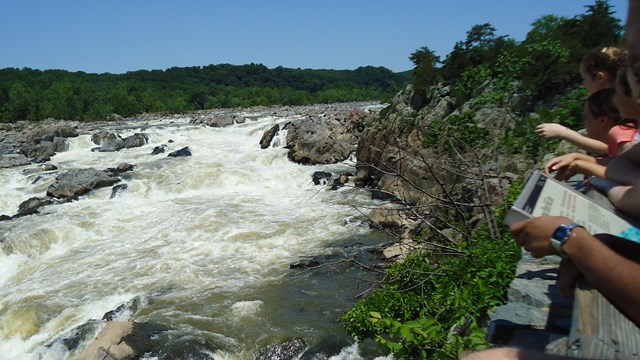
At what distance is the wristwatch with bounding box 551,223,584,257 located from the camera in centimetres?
155

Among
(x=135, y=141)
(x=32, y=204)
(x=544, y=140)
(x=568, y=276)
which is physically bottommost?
(x=32, y=204)

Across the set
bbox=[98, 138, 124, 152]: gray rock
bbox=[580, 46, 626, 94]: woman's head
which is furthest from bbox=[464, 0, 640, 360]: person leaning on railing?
bbox=[98, 138, 124, 152]: gray rock

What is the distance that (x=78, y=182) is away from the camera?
17.1 metres

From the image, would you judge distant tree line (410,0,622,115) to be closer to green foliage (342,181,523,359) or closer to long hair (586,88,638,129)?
green foliage (342,181,523,359)

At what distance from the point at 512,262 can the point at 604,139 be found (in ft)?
4.41

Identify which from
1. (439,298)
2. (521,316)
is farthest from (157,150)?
(521,316)

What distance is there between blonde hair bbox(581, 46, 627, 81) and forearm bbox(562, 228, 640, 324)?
8.08 ft

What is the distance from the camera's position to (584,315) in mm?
1464

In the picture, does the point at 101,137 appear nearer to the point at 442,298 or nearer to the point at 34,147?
→ the point at 34,147

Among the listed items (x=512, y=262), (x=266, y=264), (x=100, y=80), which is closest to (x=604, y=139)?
(x=512, y=262)

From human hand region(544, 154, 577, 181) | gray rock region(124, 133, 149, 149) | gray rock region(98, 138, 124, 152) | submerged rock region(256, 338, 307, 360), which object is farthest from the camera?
gray rock region(124, 133, 149, 149)

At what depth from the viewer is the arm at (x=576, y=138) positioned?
3311mm

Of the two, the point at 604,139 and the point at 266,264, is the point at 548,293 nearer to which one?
the point at 604,139

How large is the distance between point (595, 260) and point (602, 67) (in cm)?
261
